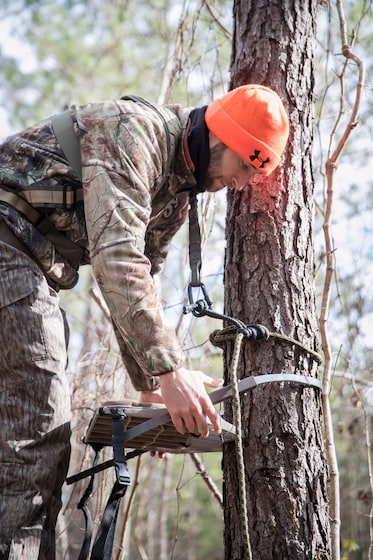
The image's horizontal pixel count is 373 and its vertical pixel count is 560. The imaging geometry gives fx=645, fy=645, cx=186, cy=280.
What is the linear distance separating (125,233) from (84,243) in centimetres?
37

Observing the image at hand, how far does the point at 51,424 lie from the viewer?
2.12m

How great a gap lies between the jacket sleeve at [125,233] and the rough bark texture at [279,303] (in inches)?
22.4

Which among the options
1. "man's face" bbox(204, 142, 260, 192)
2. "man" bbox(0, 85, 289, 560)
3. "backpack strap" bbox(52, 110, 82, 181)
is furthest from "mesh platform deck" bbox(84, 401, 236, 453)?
"man's face" bbox(204, 142, 260, 192)

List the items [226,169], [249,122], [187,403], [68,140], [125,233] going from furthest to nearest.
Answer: [226,169]
[249,122]
[68,140]
[125,233]
[187,403]

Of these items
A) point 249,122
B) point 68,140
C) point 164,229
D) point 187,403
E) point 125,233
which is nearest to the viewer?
point 187,403

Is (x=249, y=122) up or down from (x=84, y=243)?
up

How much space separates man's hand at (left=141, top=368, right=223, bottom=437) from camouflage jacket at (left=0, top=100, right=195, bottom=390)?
0.05 metres

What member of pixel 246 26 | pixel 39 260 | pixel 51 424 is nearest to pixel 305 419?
pixel 51 424

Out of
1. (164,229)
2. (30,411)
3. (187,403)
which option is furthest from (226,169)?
(30,411)

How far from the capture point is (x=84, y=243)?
2.42 m

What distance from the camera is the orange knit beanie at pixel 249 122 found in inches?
93.7

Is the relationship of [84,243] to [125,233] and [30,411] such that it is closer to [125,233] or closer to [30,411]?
[125,233]

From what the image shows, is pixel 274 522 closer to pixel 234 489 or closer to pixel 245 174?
pixel 234 489

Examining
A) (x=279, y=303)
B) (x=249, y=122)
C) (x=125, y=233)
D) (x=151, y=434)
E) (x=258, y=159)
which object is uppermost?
(x=249, y=122)
